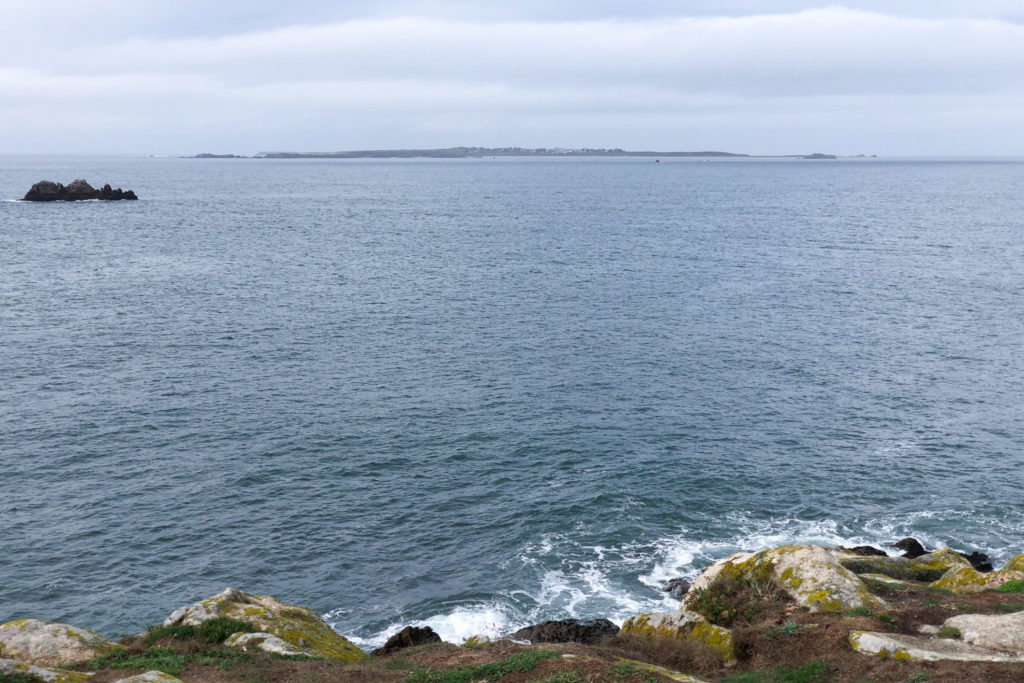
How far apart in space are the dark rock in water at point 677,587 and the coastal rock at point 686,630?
987 cm

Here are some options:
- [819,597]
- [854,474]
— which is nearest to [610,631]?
[819,597]

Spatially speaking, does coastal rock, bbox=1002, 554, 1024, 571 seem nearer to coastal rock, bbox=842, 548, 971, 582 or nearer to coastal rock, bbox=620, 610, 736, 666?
coastal rock, bbox=842, 548, 971, 582

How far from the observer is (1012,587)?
31.2 metres

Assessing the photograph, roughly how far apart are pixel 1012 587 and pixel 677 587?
15.5 metres

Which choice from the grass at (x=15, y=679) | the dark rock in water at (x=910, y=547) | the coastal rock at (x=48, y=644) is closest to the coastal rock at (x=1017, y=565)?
the dark rock in water at (x=910, y=547)

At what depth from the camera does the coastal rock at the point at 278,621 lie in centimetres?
2891

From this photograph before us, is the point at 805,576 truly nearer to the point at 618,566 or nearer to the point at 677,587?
the point at 677,587

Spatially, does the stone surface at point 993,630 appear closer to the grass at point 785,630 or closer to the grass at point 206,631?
the grass at point 785,630

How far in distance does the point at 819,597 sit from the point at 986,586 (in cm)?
813

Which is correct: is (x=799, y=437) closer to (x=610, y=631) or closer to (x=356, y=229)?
(x=610, y=631)

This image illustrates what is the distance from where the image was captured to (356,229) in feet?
582

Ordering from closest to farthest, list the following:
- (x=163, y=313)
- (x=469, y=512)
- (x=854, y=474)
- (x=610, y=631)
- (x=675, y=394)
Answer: (x=610, y=631), (x=469, y=512), (x=854, y=474), (x=675, y=394), (x=163, y=313)

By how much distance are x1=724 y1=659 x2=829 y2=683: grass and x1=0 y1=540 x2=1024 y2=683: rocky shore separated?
6 cm

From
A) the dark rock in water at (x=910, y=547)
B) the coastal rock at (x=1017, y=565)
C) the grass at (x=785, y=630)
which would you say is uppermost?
the grass at (x=785, y=630)
